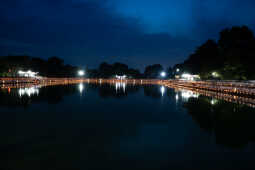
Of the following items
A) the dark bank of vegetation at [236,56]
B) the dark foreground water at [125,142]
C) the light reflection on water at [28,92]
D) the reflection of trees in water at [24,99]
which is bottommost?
the dark foreground water at [125,142]

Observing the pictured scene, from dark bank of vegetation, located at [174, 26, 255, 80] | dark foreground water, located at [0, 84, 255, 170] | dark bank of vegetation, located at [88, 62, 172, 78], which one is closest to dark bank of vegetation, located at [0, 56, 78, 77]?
dark bank of vegetation, located at [88, 62, 172, 78]

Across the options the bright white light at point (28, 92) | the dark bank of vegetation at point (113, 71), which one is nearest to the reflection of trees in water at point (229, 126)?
the bright white light at point (28, 92)

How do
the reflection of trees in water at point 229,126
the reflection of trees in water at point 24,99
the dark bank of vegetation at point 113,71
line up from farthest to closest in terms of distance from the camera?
1. the dark bank of vegetation at point 113,71
2. the reflection of trees in water at point 24,99
3. the reflection of trees in water at point 229,126

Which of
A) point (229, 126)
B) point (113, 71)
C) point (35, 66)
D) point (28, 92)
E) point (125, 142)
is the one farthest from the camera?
point (113, 71)

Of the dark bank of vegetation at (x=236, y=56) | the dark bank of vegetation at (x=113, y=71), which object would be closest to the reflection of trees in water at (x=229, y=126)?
the dark bank of vegetation at (x=236, y=56)

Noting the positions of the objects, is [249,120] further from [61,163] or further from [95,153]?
[61,163]

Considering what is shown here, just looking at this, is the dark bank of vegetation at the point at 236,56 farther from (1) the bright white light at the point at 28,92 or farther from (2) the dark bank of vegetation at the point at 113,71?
(2) the dark bank of vegetation at the point at 113,71

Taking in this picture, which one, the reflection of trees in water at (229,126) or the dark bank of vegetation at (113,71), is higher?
the dark bank of vegetation at (113,71)

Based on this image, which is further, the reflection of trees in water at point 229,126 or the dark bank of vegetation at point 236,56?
the dark bank of vegetation at point 236,56

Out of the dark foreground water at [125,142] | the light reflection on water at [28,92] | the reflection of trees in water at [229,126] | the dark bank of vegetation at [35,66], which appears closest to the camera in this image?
the dark foreground water at [125,142]

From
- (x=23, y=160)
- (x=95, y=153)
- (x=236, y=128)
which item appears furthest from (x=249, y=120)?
(x=23, y=160)

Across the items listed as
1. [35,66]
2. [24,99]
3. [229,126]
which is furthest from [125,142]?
[35,66]

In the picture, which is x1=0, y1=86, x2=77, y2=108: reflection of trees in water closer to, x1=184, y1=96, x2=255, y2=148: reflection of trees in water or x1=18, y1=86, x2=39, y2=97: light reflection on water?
x1=18, y1=86, x2=39, y2=97: light reflection on water

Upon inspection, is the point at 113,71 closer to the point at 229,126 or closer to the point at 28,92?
the point at 28,92
